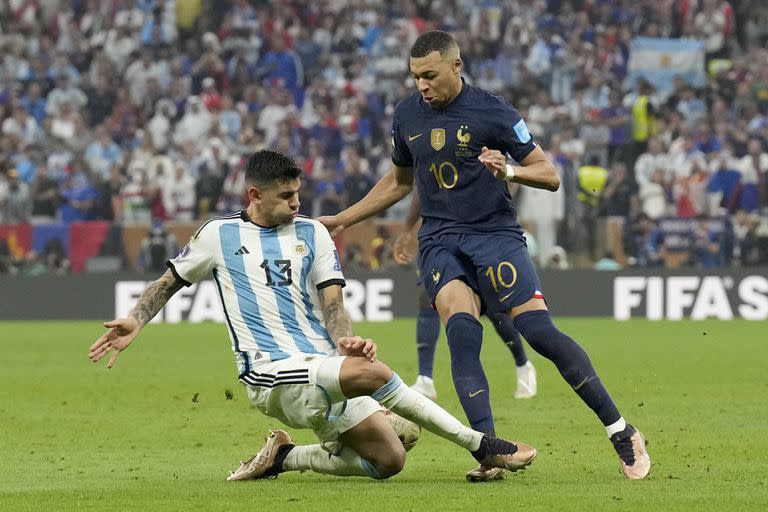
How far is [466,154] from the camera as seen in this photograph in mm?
7180

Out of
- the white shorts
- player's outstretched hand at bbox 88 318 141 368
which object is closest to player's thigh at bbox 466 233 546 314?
the white shorts

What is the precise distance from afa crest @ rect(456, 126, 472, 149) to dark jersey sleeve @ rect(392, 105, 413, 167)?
15.0 inches

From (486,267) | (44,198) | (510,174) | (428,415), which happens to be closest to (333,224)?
(486,267)

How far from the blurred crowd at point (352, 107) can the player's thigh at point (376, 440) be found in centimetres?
1292

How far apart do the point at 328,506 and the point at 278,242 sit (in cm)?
139

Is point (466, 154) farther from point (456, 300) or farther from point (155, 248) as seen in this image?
point (155, 248)

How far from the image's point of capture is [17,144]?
23000mm

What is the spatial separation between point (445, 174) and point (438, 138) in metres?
0.18

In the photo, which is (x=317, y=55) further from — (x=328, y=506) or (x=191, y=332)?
(x=328, y=506)

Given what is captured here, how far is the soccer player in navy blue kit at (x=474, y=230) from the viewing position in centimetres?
690

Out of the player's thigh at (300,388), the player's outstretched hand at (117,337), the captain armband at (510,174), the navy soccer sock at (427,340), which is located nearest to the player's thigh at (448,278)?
the captain armband at (510,174)

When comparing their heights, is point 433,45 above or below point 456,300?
above

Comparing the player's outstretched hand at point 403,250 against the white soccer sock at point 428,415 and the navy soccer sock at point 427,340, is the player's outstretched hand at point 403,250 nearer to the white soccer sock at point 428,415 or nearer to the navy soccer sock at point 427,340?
the navy soccer sock at point 427,340

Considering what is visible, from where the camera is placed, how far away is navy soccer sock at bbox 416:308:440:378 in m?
11.1
